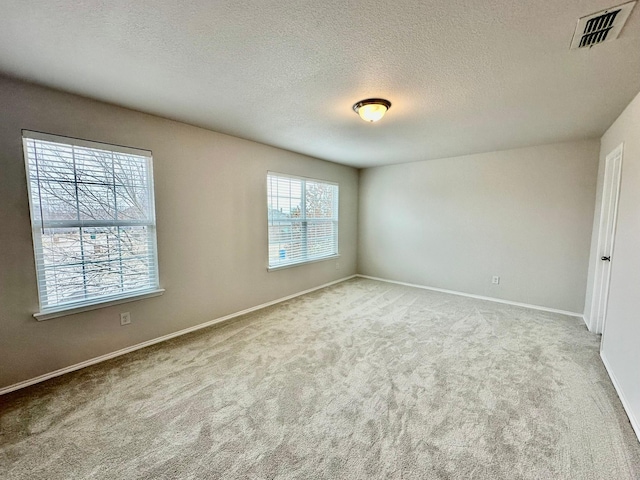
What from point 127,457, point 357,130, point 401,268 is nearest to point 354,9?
point 357,130

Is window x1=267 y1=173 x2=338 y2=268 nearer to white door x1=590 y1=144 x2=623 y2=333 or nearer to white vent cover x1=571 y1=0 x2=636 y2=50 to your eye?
white vent cover x1=571 y1=0 x2=636 y2=50

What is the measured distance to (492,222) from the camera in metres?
4.20

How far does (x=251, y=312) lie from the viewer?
377 cm

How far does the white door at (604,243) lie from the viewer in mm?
2877

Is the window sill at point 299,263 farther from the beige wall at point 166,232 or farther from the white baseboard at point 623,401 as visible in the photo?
the white baseboard at point 623,401

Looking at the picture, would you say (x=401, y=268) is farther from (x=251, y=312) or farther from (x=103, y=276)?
(x=103, y=276)

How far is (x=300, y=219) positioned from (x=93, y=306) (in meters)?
2.85

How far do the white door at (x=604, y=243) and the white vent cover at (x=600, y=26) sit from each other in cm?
191

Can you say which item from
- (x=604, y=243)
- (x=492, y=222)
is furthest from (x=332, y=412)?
(x=492, y=222)

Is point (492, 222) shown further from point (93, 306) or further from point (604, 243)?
point (93, 306)

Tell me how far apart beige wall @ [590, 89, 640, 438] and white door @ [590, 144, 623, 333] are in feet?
1.58

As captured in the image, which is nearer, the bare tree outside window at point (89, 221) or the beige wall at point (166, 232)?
the beige wall at point (166, 232)

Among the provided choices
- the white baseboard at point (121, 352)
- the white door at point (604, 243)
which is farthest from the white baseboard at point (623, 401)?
the white baseboard at point (121, 352)

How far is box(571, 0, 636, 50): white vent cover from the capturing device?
1.32 meters
